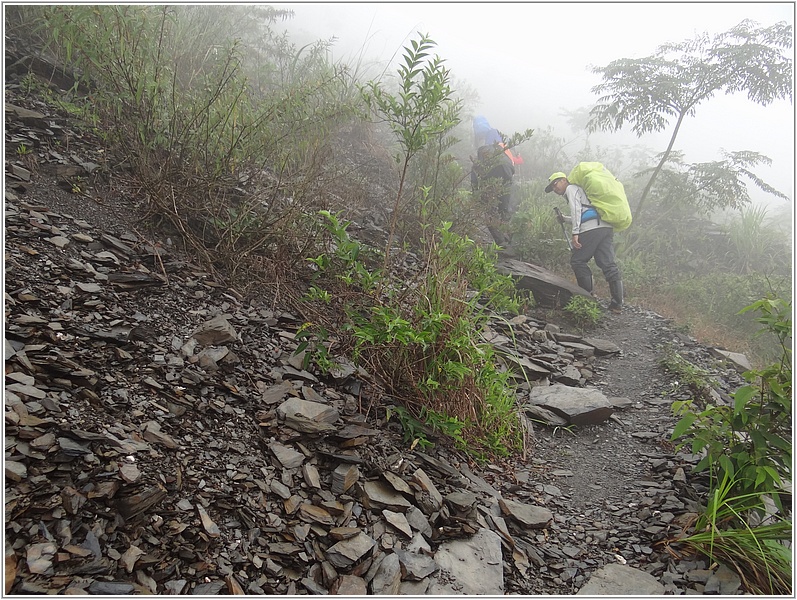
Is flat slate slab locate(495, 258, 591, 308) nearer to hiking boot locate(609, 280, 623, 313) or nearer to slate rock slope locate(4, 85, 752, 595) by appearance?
hiking boot locate(609, 280, 623, 313)

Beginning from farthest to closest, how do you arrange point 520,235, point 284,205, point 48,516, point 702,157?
1. point 702,157
2. point 520,235
3. point 284,205
4. point 48,516

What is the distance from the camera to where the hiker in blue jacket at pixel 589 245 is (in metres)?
5.89

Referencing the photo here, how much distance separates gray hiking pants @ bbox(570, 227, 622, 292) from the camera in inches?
233

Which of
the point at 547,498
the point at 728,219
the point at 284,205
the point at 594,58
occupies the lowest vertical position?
the point at 547,498

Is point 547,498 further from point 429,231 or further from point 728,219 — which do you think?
point 728,219

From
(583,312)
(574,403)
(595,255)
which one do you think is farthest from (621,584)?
(595,255)

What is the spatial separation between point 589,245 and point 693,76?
372 centimetres

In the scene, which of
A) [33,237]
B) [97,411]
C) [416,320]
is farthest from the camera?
[416,320]

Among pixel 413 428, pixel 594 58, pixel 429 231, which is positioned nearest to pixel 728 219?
pixel 594 58

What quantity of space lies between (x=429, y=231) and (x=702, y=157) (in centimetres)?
684

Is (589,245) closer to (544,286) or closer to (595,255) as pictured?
(595,255)

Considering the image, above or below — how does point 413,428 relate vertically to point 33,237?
below

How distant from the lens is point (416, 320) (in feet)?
8.45

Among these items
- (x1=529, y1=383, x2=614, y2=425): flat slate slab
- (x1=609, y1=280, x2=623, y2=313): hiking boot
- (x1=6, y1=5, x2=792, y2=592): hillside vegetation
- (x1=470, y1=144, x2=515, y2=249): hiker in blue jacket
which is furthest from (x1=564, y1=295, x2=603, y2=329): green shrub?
(x1=529, y1=383, x2=614, y2=425): flat slate slab
